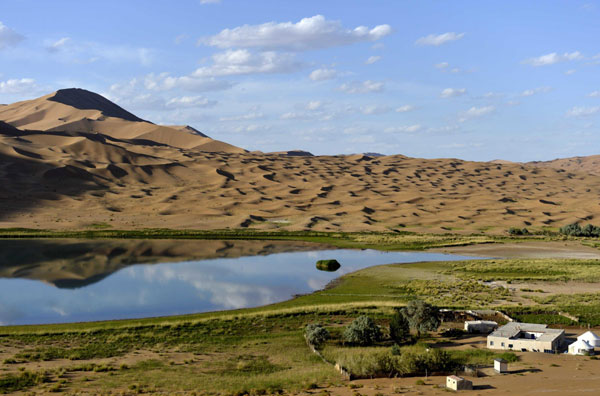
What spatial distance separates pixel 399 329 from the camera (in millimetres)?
37719

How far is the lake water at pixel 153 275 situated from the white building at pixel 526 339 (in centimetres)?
2008

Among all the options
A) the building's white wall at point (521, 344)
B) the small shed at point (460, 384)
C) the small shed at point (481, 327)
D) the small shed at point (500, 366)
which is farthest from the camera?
the small shed at point (481, 327)

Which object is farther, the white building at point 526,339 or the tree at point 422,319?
the tree at point 422,319

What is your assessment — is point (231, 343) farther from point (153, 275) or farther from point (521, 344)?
point (153, 275)

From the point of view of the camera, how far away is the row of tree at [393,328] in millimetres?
36469

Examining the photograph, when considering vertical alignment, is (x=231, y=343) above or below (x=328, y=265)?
below

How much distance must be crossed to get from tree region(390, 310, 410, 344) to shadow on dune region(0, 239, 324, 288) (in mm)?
30936

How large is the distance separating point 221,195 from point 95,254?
72.4 metres

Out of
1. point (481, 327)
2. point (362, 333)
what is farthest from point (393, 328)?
point (481, 327)

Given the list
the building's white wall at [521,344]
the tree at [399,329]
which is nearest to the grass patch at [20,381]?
the tree at [399,329]

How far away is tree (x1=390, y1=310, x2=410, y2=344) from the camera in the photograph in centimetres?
3753

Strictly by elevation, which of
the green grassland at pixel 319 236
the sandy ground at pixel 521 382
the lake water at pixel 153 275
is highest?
the green grassland at pixel 319 236

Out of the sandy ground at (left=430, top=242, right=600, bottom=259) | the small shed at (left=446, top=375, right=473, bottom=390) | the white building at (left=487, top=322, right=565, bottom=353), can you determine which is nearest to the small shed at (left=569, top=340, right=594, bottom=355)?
the white building at (left=487, top=322, right=565, bottom=353)

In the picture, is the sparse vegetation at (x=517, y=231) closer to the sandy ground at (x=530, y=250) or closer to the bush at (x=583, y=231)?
the bush at (x=583, y=231)
